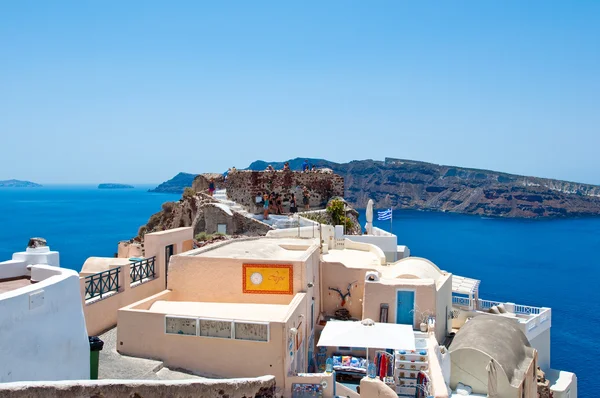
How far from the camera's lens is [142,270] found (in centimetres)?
1703

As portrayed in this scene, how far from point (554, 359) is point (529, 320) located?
20.9 m

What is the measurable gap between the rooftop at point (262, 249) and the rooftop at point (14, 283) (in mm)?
7502

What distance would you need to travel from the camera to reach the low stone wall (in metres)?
5.27

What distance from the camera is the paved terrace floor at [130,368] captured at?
12016mm

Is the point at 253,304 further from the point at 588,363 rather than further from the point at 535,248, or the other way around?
the point at 535,248

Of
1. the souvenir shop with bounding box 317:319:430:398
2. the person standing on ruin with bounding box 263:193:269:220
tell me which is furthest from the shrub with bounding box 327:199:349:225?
the souvenir shop with bounding box 317:319:430:398

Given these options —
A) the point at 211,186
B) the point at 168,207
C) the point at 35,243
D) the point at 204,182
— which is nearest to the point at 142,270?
the point at 35,243

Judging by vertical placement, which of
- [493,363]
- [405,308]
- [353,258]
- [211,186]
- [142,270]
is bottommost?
[493,363]

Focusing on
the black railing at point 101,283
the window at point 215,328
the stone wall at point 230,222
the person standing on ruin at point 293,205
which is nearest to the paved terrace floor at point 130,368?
the window at point 215,328

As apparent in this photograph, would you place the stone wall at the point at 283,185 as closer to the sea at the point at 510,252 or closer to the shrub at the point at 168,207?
the shrub at the point at 168,207

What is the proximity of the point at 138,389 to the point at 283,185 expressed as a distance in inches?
1356

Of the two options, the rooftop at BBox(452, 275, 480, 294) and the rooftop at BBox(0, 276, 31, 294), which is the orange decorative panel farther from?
the rooftop at BBox(452, 275, 480, 294)

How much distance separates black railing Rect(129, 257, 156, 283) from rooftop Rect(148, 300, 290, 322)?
1.74 metres

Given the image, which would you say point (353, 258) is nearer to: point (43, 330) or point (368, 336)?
point (368, 336)
